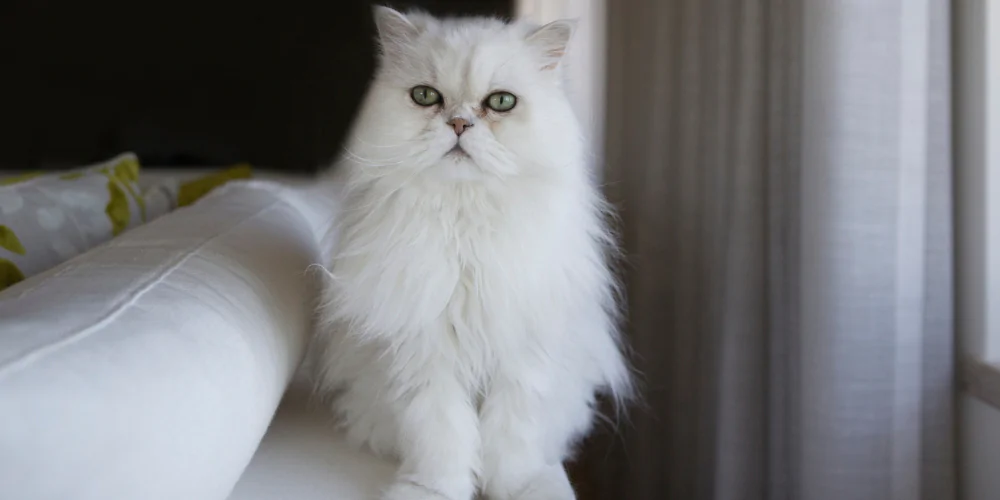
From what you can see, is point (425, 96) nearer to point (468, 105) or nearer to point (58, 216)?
point (468, 105)

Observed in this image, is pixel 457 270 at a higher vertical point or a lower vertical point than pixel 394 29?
lower

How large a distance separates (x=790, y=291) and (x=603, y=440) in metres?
0.95

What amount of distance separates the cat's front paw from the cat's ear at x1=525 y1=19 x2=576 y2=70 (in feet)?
1.69

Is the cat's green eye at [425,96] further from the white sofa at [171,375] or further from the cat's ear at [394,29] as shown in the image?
the white sofa at [171,375]

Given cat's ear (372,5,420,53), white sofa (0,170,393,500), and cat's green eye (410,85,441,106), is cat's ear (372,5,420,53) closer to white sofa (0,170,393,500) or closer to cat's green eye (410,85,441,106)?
cat's green eye (410,85,441,106)

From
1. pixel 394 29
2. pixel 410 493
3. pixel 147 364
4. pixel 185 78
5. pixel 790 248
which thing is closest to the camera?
pixel 147 364

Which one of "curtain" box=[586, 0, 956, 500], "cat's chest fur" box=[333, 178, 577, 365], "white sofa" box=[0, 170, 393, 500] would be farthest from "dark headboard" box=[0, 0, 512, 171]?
"cat's chest fur" box=[333, 178, 577, 365]

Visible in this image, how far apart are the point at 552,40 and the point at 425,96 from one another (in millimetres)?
173

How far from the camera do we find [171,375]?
65cm

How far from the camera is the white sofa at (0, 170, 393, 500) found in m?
0.52

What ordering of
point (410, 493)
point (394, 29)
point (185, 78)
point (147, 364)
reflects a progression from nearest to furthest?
point (147, 364) < point (410, 493) < point (394, 29) < point (185, 78)

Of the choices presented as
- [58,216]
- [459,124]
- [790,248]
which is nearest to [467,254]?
[459,124]

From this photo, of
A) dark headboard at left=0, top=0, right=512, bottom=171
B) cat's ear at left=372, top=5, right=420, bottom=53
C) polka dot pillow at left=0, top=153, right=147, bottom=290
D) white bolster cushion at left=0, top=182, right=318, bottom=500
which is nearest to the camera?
white bolster cushion at left=0, top=182, right=318, bottom=500

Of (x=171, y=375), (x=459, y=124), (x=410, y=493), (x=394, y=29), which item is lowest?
(x=410, y=493)
